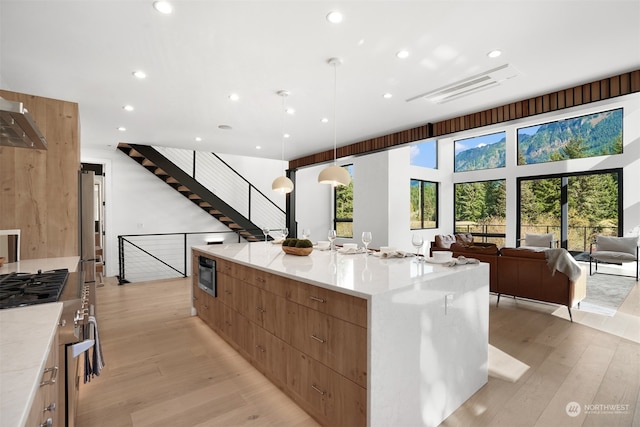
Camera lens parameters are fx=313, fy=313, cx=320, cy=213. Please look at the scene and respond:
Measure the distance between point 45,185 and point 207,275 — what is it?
5.56 ft

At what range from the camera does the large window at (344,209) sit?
9.38 metres

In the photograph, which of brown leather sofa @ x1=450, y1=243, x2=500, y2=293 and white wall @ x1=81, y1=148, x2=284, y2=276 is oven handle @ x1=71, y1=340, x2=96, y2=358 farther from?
white wall @ x1=81, y1=148, x2=284, y2=276

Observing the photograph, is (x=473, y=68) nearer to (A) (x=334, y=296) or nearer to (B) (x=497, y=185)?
(A) (x=334, y=296)

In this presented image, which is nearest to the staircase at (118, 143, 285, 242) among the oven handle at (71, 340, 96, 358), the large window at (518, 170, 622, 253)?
the oven handle at (71, 340, 96, 358)

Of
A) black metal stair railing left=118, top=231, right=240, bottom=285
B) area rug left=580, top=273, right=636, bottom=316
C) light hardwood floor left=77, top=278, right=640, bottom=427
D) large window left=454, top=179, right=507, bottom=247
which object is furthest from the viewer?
large window left=454, top=179, right=507, bottom=247

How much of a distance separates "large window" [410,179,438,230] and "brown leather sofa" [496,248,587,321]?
448cm

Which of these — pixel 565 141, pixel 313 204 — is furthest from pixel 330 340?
pixel 565 141

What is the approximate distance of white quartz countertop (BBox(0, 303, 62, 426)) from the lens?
642 mm

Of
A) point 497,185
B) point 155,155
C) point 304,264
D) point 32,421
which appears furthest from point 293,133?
point 497,185

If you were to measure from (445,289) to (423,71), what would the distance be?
87.0 inches

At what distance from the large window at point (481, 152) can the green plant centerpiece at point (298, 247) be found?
794cm

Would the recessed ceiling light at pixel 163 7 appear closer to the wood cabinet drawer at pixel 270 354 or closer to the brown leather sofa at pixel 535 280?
the wood cabinet drawer at pixel 270 354

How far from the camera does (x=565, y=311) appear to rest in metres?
4.07

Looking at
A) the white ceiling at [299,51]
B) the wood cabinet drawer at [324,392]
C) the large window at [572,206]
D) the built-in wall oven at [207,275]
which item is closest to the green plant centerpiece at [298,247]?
the built-in wall oven at [207,275]
